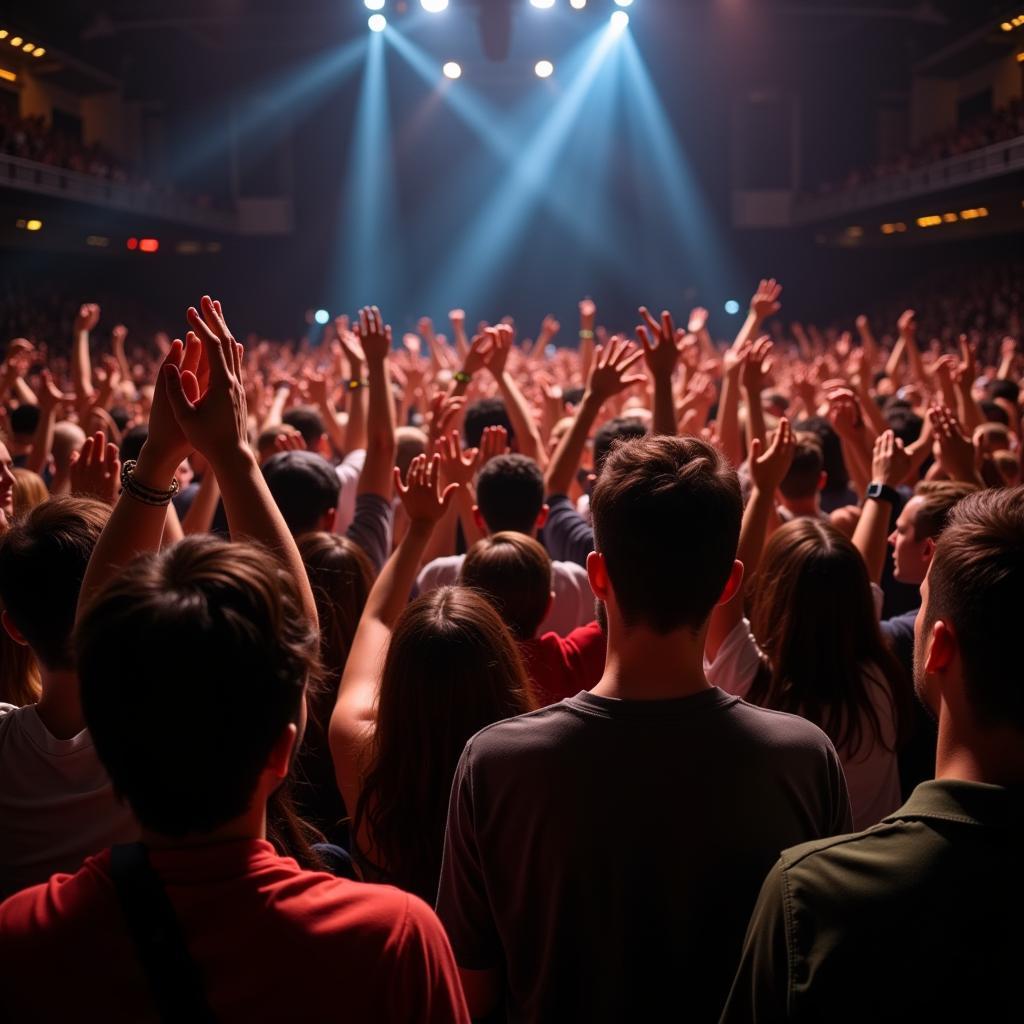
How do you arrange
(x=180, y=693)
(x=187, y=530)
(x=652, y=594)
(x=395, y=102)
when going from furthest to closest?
(x=395, y=102) < (x=187, y=530) < (x=652, y=594) < (x=180, y=693)

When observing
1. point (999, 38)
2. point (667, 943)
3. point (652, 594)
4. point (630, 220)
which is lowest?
point (667, 943)

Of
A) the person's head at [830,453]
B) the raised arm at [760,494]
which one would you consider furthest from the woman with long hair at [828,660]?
the person's head at [830,453]

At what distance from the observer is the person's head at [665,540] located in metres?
1.53

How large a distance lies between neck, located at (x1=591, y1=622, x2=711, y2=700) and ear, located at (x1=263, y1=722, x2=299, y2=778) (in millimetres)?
496

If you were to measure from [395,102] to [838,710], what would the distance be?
91.7 feet

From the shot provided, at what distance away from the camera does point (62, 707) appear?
1.76m

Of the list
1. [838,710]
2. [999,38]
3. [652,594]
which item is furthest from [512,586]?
[999,38]

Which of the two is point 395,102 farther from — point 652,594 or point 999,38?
point 652,594

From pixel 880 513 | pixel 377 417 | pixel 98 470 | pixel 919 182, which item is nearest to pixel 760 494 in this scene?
pixel 880 513

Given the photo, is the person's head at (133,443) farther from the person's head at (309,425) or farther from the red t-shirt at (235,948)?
the red t-shirt at (235,948)

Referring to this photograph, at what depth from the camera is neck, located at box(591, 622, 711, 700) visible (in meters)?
1.49

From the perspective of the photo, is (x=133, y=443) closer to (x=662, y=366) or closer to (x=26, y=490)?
(x=26, y=490)

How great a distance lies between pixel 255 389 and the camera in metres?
7.11

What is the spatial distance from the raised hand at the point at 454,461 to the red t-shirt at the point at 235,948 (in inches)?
85.7
